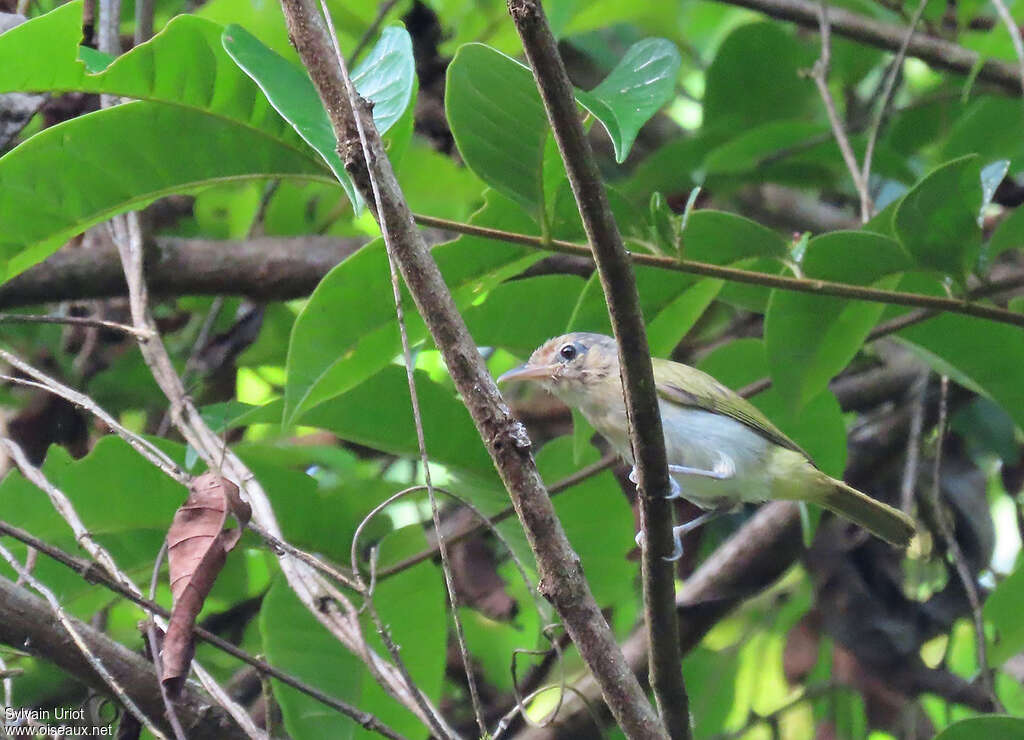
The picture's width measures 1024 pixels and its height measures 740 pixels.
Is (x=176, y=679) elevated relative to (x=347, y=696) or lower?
elevated

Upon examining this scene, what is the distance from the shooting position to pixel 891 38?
→ 14.4 feet

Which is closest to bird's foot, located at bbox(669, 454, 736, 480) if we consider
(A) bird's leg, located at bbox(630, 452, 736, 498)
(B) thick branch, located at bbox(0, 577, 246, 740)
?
(A) bird's leg, located at bbox(630, 452, 736, 498)

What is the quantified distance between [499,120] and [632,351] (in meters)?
0.74

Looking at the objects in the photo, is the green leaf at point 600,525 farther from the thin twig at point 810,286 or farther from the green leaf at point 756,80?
the green leaf at point 756,80

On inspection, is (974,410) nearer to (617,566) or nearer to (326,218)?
(617,566)

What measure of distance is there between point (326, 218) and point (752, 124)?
70.8 inches

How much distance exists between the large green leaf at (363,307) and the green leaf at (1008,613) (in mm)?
1685

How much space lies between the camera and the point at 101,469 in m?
3.04

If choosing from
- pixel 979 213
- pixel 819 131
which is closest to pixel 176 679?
pixel 979 213

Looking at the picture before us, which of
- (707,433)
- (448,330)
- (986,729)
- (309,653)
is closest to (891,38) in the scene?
(707,433)

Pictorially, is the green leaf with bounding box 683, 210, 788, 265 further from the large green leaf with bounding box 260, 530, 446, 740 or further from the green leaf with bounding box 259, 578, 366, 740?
the green leaf with bounding box 259, 578, 366, 740

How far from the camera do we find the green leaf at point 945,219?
2576 millimetres

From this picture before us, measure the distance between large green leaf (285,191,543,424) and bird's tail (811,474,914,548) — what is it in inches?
50.8

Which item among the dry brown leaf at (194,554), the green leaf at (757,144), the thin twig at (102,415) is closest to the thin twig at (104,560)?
the thin twig at (102,415)
